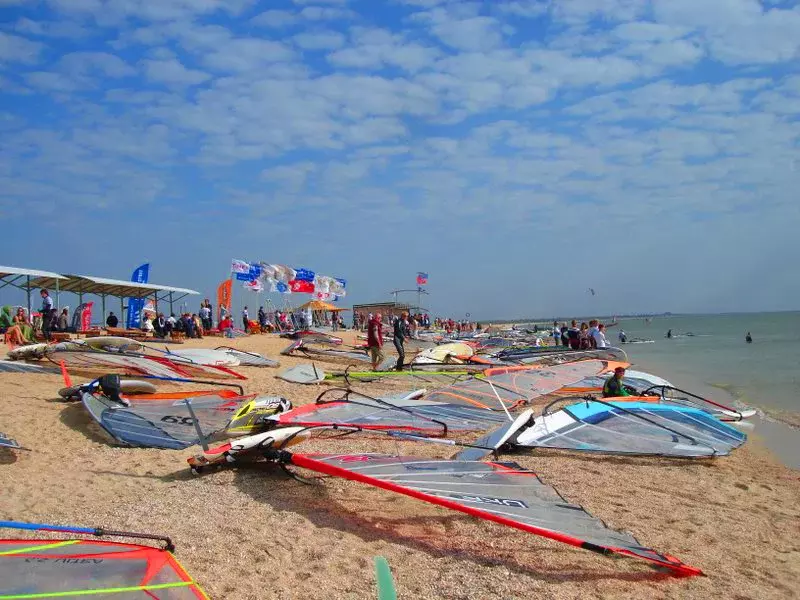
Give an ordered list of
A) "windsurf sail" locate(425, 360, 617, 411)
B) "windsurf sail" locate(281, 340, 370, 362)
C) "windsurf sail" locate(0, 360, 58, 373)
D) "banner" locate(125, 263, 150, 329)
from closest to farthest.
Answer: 1. "windsurf sail" locate(425, 360, 617, 411)
2. "windsurf sail" locate(0, 360, 58, 373)
3. "windsurf sail" locate(281, 340, 370, 362)
4. "banner" locate(125, 263, 150, 329)

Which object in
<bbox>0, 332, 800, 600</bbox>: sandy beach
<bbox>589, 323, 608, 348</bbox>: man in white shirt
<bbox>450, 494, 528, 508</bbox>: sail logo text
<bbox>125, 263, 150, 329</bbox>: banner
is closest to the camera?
<bbox>0, 332, 800, 600</bbox>: sandy beach

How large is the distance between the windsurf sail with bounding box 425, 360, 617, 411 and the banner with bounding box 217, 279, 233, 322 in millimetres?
19054

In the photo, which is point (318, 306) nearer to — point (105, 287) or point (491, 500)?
point (105, 287)

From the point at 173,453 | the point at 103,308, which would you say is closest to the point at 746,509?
the point at 173,453

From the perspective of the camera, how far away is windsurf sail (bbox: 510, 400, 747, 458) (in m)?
7.42

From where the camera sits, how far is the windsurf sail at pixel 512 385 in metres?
9.56

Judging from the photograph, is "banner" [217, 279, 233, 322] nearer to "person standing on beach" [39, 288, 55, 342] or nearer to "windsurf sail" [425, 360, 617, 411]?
"person standing on beach" [39, 288, 55, 342]

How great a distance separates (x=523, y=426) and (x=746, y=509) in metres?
2.42

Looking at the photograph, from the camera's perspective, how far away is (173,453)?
6883mm

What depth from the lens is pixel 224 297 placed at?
28.8 meters

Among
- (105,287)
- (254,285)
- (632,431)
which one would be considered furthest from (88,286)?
(632,431)

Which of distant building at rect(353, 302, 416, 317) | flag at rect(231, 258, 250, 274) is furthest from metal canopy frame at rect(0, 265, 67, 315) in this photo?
distant building at rect(353, 302, 416, 317)

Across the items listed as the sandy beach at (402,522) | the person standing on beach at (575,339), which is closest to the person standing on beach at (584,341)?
the person standing on beach at (575,339)

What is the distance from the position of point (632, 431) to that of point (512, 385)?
3481mm
